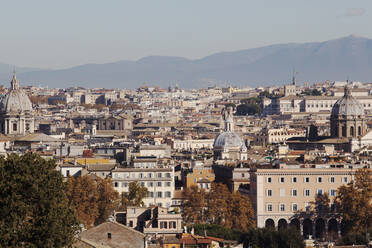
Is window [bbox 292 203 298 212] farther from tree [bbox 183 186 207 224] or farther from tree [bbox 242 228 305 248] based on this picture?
tree [bbox 242 228 305 248]

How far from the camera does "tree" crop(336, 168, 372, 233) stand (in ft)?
216

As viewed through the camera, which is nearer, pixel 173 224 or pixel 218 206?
pixel 173 224

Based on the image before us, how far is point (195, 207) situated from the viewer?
68500 millimetres

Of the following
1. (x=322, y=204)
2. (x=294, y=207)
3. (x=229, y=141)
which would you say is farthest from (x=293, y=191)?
(x=229, y=141)

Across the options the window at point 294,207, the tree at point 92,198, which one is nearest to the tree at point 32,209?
the tree at point 92,198

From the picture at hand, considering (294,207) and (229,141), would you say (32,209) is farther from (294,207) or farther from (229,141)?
(229,141)

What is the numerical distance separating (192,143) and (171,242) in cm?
8391

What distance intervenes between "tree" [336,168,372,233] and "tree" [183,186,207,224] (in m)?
6.14

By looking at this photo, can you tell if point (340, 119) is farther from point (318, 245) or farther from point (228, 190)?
point (318, 245)

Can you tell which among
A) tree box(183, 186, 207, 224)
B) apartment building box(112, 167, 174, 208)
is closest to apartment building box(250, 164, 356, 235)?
tree box(183, 186, 207, 224)

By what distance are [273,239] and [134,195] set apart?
55.8ft

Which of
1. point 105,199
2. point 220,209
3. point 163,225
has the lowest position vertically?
point 163,225

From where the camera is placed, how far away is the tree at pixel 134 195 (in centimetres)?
6925

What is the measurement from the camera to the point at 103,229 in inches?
1731
